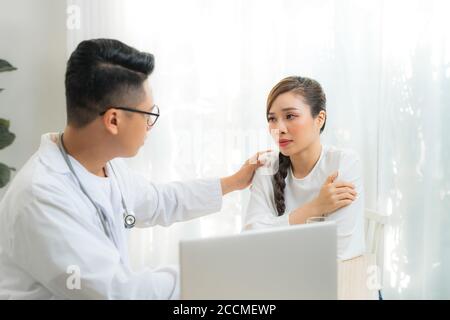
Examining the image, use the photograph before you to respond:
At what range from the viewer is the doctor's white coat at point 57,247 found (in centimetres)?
109

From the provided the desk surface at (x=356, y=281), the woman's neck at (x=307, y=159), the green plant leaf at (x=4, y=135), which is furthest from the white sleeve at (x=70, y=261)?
the green plant leaf at (x=4, y=135)

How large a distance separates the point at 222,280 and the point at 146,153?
4.97 ft

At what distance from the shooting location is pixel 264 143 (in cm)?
229

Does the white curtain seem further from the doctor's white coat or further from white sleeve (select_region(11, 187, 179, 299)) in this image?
white sleeve (select_region(11, 187, 179, 299))

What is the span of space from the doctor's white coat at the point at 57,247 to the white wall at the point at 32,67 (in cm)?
114

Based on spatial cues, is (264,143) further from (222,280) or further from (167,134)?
(222,280)

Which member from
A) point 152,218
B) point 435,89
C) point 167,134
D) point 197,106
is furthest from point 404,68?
point 152,218

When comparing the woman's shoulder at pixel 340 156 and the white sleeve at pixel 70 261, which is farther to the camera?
the woman's shoulder at pixel 340 156

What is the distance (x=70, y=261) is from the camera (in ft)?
3.58

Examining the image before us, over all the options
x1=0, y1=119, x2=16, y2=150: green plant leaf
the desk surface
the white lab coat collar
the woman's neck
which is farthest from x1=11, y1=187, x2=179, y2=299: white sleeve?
x1=0, y1=119, x2=16, y2=150: green plant leaf

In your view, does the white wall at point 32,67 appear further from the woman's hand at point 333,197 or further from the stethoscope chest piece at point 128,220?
the woman's hand at point 333,197

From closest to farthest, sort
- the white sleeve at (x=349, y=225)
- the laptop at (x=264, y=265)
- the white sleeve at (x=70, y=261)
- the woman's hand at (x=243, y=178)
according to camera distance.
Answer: the laptop at (x=264, y=265), the white sleeve at (x=70, y=261), the white sleeve at (x=349, y=225), the woman's hand at (x=243, y=178)

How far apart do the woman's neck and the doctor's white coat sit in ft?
2.56

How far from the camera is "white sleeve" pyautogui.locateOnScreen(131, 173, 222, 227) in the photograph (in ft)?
5.73
